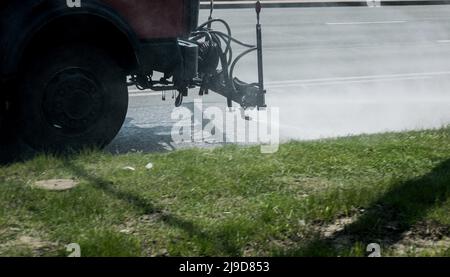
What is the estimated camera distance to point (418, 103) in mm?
9969

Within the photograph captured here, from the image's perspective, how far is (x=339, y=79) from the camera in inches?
449

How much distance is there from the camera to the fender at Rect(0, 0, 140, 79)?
633 cm

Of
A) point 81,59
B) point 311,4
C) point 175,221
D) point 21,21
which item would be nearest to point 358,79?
point 81,59

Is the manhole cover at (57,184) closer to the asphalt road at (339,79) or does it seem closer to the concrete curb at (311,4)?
the asphalt road at (339,79)

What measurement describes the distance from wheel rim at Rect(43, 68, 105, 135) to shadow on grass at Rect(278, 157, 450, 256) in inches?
110

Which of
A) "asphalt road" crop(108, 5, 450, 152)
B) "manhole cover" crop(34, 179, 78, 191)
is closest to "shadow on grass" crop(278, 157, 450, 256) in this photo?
"manhole cover" crop(34, 179, 78, 191)

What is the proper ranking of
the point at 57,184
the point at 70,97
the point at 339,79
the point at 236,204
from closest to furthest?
the point at 236,204 < the point at 57,184 < the point at 70,97 < the point at 339,79

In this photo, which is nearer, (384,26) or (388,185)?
(388,185)

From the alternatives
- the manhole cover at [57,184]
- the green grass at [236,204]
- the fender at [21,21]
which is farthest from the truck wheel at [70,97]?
the manhole cover at [57,184]

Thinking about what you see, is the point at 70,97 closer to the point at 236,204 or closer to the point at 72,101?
the point at 72,101

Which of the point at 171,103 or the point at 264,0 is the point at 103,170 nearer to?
the point at 171,103

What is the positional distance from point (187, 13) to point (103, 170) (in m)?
1.88

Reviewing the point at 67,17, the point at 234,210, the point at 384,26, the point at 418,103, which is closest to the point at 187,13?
the point at 67,17

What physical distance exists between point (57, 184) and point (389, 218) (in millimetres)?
2263
